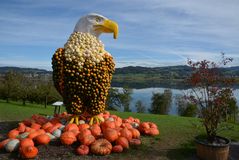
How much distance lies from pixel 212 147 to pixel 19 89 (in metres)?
27.4

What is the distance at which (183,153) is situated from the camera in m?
8.77

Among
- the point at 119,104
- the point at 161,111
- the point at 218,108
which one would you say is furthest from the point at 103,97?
the point at 119,104

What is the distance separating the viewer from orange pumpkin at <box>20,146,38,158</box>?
295 inches

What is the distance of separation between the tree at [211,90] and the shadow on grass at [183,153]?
66 centimetres

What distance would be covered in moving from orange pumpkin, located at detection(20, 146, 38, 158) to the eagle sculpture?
211cm

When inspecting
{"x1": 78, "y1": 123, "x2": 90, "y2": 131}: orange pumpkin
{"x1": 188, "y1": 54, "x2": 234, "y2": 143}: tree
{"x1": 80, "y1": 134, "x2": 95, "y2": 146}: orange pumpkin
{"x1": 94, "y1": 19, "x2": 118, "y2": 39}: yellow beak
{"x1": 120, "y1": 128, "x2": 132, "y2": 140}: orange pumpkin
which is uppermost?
{"x1": 94, "y1": 19, "x2": 118, "y2": 39}: yellow beak

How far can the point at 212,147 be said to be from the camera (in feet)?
27.0

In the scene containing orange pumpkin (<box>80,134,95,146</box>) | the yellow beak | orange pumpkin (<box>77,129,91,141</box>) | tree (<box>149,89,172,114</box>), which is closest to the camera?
orange pumpkin (<box>80,134,95,146</box>)

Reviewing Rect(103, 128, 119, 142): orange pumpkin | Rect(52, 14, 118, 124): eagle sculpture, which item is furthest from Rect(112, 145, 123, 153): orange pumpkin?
Rect(52, 14, 118, 124): eagle sculpture

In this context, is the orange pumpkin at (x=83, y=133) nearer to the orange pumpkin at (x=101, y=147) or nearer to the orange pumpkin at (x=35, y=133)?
the orange pumpkin at (x=101, y=147)

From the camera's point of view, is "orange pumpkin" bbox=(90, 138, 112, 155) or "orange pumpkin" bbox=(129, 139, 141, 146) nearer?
"orange pumpkin" bbox=(90, 138, 112, 155)

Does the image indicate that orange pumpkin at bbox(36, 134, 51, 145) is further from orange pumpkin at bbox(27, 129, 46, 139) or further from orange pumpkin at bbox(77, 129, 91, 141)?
orange pumpkin at bbox(77, 129, 91, 141)

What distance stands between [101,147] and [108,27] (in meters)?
3.86

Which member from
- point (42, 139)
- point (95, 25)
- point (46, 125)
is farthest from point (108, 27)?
point (42, 139)
